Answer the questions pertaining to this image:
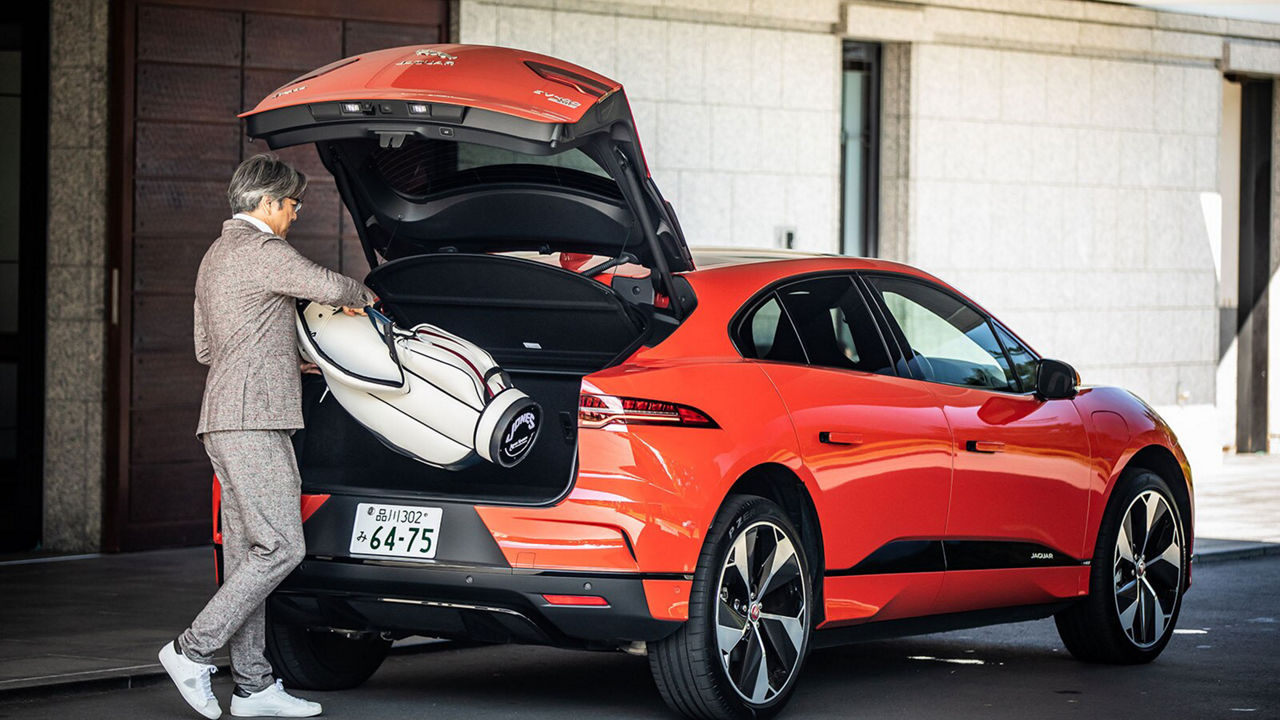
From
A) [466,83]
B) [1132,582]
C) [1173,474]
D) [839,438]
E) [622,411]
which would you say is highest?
[466,83]

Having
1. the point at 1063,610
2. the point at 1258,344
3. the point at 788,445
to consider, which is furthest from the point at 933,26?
the point at 788,445

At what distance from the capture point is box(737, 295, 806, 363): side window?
6.96 metres

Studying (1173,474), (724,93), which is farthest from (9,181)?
(1173,474)

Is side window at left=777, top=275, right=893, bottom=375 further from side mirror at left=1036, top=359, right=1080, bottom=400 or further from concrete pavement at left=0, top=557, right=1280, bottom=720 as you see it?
concrete pavement at left=0, top=557, right=1280, bottom=720

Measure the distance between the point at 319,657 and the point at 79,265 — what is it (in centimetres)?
522

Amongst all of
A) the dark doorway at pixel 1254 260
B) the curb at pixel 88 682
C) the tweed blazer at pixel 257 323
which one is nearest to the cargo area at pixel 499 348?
the tweed blazer at pixel 257 323

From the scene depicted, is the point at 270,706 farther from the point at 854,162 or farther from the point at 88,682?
the point at 854,162

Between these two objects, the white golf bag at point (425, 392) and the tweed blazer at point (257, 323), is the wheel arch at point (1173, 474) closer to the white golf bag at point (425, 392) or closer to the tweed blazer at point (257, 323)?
the white golf bag at point (425, 392)

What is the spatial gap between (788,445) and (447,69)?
68.5 inches

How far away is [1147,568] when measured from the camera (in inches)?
341

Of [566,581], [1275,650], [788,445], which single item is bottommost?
[1275,650]

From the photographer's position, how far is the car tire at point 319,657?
7.44m

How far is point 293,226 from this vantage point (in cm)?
1277

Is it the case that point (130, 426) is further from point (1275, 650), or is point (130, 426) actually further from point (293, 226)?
point (1275, 650)
